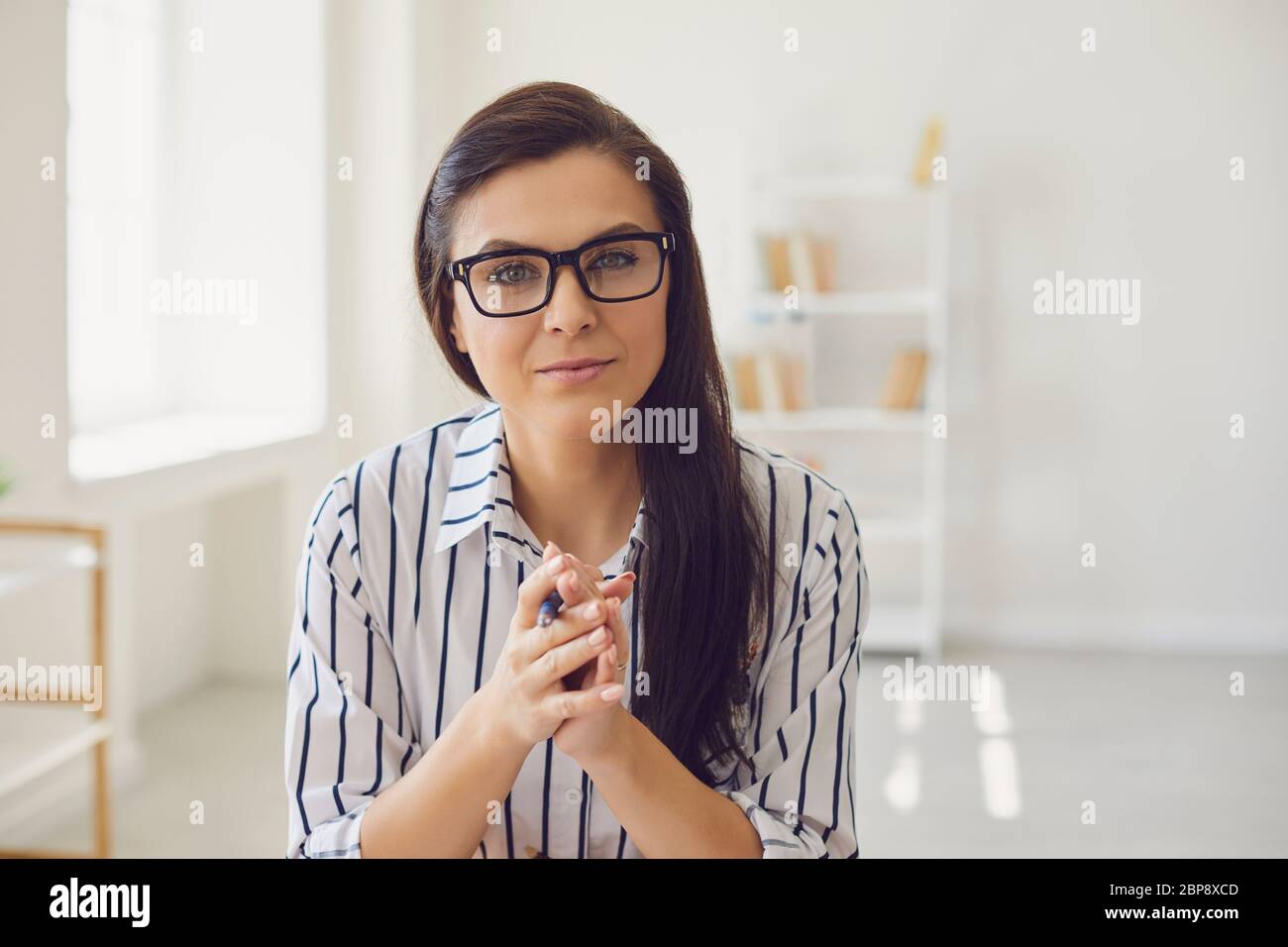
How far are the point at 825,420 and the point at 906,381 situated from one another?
0.33 m

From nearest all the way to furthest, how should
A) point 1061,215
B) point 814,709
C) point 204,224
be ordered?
point 814,709
point 204,224
point 1061,215

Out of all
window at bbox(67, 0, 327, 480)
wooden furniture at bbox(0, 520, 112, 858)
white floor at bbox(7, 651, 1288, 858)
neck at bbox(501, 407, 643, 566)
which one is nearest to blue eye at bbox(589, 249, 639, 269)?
neck at bbox(501, 407, 643, 566)

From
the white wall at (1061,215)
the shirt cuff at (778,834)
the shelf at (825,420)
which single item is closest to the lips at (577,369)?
the shirt cuff at (778,834)

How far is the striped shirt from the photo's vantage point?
3.49 feet

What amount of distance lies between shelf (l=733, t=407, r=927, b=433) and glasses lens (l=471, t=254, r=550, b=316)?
3332 mm

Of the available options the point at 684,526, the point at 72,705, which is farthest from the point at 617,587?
the point at 72,705

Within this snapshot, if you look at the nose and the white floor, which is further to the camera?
the white floor

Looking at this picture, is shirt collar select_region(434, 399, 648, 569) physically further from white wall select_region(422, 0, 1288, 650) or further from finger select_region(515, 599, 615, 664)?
white wall select_region(422, 0, 1288, 650)

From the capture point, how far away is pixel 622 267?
3.39ft

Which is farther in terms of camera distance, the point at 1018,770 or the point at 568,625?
the point at 1018,770

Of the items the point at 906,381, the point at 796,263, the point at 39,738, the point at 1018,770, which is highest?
the point at 796,263

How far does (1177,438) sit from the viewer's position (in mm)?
4586

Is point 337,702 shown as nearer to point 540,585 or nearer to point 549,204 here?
point 540,585

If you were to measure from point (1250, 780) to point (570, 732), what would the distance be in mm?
2888
